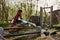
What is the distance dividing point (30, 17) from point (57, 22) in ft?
1.27

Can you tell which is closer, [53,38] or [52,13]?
[53,38]

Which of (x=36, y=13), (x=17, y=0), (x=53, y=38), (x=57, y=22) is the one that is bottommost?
(x=53, y=38)

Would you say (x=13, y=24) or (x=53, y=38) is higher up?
(x=13, y=24)

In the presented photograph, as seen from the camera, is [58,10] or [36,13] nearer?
[36,13]

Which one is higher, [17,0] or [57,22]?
[17,0]

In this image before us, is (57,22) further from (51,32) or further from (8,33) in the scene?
(8,33)

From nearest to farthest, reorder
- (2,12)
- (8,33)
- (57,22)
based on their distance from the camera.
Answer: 1. (8,33)
2. (2,12)
3. (57,22)

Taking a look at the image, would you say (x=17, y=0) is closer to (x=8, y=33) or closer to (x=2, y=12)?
(x=2, y=12)

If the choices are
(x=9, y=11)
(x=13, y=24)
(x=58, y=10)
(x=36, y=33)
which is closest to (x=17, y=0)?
(x=9, y=11)

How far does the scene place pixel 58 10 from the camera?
2.14 meters

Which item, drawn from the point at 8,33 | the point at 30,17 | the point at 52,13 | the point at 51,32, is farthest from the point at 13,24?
the point at 52,13

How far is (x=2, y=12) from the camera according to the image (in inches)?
72.8

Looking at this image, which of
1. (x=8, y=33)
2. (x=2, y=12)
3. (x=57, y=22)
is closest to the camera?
(x=8, y=33)

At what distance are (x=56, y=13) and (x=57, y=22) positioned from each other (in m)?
0.16
